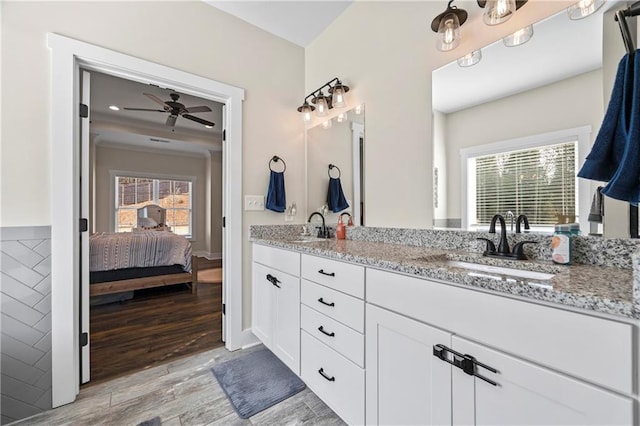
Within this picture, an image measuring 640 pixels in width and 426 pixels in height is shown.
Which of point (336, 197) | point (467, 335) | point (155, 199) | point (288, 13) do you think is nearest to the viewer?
point (467, 335)

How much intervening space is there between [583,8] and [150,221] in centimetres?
706

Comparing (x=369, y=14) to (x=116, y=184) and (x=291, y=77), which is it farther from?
(x=116, y=184)

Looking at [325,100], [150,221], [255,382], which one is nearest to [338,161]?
[325,100]

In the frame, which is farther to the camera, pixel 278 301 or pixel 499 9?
pixel 278 301

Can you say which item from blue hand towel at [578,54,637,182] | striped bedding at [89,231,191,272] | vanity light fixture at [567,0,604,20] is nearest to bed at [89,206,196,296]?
striped bedding at [89,231,191,272]

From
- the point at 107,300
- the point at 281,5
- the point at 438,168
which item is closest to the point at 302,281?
the point at 438,168

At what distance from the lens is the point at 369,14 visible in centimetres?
203

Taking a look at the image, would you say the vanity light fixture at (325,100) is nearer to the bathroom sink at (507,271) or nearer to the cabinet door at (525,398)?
the bathroom sink at (507,271)

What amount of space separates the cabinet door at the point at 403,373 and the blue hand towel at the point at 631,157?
0.75 meters

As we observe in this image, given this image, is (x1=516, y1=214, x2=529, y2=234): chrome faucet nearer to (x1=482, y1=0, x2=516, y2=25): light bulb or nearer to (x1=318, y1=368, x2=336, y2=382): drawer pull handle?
(x1=482, y1=0, x2=516, y2=25): light bulb

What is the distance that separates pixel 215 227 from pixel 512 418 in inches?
269

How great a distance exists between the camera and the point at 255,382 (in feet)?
5.84

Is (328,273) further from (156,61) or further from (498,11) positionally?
(156,61)

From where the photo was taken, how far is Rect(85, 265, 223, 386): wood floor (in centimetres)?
Answer: 206
